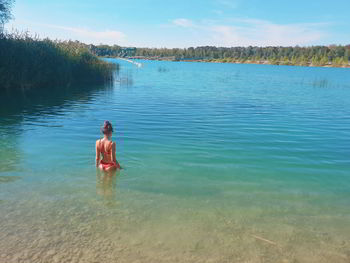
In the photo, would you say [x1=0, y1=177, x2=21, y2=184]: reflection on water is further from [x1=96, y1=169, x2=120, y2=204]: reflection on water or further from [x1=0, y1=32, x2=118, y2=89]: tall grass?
[x1=0, y1=32, x2=118, y2=89]: tall grass

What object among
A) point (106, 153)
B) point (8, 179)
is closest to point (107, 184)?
point (106, 153)

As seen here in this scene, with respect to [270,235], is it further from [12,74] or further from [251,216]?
[12,74]

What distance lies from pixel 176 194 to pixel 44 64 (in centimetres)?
2617

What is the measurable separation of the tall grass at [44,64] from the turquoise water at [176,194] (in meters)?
13.0

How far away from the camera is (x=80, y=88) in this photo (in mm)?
32625

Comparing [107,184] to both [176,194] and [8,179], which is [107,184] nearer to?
[176,194]

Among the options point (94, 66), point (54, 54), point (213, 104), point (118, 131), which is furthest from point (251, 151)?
point (94, 66)

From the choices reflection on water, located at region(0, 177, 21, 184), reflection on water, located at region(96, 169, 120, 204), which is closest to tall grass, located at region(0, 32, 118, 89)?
reflection on water, located at region(0, 177, 21, 184)

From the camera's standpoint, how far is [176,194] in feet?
25.6

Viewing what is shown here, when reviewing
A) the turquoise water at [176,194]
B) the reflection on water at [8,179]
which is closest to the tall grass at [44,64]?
Result: the turquoise water at [176,194]

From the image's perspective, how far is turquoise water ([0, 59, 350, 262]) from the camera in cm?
550

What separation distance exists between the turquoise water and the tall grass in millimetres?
12971

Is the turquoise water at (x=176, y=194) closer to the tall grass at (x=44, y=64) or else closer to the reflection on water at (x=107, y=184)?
the reflection on water at (x=107, y=184)

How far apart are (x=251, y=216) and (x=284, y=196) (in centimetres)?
162
